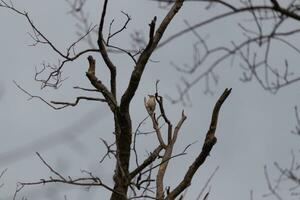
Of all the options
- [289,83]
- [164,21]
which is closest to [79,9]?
[164,21]

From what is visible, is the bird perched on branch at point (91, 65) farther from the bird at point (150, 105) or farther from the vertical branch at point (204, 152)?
the vertical branch at point (204, 152)

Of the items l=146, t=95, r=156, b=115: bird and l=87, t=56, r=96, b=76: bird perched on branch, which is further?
l=146, t=95, r=156, b=115: bird

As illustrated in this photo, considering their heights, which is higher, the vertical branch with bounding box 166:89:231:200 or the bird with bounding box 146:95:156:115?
the bird with bounding box 146:95:156:115

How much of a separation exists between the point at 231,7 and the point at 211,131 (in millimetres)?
1391

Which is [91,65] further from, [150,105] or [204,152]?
[204,152]

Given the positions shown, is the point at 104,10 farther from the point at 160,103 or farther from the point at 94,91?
the point at 160,103

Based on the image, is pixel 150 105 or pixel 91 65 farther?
pixel 150 105

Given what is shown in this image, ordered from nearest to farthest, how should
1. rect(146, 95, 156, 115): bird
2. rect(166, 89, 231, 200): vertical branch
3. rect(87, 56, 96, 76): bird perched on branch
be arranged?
1. rect(166, 89, 231, 200): vertical branch
2. rect(87, 56, 96, 76): bird perched on branch
3. rect(146, 95, 156, 115): bird

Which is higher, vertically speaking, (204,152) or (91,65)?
(91,65)

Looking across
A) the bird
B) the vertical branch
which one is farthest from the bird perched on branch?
the vertical branch

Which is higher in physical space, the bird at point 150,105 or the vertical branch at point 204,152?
the bird at point 150,105

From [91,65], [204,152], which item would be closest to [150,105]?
[91,65]

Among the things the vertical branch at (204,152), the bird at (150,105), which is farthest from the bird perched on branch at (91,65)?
the vertical branch at (204,152)

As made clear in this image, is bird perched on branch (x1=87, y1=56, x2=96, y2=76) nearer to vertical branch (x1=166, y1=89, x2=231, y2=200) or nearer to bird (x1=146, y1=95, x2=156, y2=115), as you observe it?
bird (x1=146, y1=95, x2=156, y2=115)
